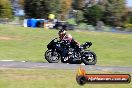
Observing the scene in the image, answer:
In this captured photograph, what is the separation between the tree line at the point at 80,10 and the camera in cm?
7400

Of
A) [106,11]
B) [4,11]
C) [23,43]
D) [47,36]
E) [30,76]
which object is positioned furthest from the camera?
[106,11]

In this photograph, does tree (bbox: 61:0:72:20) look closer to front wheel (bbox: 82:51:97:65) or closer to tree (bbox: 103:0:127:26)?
tree (bbox: 103:0:127:26)

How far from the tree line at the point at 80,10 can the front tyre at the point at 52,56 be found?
47.2m

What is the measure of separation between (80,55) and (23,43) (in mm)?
15904

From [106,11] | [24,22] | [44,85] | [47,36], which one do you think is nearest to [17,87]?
[44,85]

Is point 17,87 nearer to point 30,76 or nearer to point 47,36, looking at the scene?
point 30,76

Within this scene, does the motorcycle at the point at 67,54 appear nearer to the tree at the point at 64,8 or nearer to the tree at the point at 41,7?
the tree at the point at 41,7

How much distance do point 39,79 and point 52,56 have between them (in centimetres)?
713

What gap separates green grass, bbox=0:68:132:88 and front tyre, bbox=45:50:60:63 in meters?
4.51

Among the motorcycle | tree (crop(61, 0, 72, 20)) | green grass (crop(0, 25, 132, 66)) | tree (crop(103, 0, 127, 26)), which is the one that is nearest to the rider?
the motorcycle

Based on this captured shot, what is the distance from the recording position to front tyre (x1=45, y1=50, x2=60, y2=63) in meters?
23.5

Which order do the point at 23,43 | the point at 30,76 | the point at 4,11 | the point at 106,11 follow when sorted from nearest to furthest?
the point at 30,76, the point at 23,43, the point at 4,11, the point at 106,11

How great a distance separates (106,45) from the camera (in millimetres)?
41469

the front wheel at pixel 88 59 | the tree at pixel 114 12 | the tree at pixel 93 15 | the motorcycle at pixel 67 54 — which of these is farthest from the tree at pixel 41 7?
the front wheel at pixel 88 59
